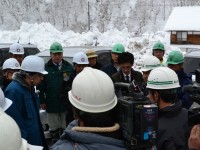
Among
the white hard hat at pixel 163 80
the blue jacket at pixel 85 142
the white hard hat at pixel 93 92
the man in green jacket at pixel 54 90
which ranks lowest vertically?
the man in green jacket at pixel 54 90

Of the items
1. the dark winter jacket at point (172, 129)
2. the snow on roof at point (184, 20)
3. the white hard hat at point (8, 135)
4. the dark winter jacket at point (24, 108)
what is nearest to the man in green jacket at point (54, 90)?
the dark winter jacket at point (24, 108)

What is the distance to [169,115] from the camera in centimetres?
280

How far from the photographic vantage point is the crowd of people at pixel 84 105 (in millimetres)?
1860

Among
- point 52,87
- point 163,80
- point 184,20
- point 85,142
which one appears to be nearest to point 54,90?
point 52,87

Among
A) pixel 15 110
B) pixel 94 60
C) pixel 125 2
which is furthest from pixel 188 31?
pixel 15 110

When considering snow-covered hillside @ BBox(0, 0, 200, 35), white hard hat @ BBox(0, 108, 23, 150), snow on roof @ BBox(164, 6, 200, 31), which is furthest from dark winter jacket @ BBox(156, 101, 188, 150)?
snow-covered hillside @ BBox(0, 0, 200, 35)

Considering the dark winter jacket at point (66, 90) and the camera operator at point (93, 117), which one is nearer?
the camera operator at point (93, 117)

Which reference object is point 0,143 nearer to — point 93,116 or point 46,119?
point 93,116

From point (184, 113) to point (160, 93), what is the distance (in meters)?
0.27

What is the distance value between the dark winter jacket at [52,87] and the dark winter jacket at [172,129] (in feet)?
9.94

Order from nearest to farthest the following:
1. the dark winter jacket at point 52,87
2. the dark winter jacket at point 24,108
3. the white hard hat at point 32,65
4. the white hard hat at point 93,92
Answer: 1. the white hard hat at point 93,92
2. the dark winter jacket at point 24,108
3. the white hard hat at point 32,65
4. the dark winter jacket at point 52,87

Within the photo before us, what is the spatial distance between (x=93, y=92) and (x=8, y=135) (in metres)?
0.65

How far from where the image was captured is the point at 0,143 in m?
1.38

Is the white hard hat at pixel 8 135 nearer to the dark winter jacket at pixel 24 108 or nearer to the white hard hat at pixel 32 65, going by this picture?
the dark winter jacket at pixel 24 108
